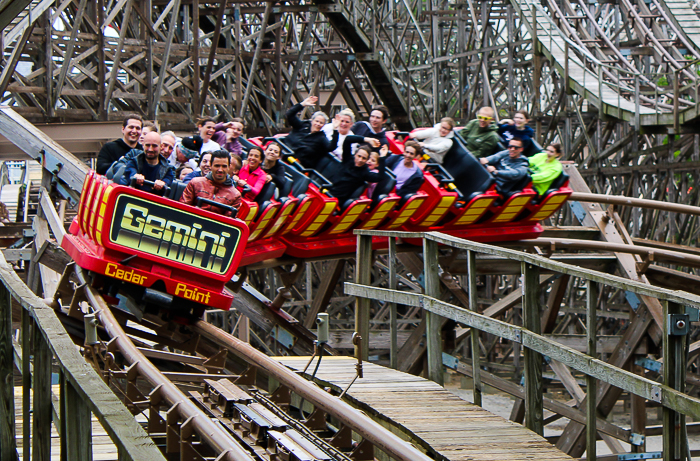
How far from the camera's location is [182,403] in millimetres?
3324

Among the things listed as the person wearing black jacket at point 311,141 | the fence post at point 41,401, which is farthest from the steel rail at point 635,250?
the fence post at point 41,401

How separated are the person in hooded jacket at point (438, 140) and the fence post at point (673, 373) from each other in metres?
5.89

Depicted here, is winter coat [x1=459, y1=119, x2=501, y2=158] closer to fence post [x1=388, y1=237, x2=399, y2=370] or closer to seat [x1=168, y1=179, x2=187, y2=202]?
fence post [x1=388, y1=237, x2=399, y2=370]

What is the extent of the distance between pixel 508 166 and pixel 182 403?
21.9 ft

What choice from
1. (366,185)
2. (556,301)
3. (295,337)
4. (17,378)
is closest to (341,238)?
(366,185)

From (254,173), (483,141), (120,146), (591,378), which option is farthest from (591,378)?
(483,141)

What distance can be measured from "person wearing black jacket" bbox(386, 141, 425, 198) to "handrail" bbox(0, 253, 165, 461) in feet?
19.3

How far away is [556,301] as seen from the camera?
9266 mm

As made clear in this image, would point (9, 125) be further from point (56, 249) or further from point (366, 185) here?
point (366, 185)

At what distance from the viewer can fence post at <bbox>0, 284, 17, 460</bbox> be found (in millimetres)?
3250

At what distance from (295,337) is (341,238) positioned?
1.17 m

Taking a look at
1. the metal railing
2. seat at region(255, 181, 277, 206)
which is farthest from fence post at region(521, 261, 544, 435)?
seat at region(255, 181, 277, 206)

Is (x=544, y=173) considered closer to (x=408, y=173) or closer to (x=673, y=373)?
(x=408, y=173)

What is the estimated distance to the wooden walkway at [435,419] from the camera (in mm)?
4367
